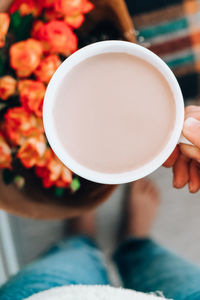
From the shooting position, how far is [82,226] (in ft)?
3.59

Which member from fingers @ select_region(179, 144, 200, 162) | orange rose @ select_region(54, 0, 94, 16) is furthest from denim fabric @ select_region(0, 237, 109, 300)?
orange rose @ select_region(54, 0, 94, 16)

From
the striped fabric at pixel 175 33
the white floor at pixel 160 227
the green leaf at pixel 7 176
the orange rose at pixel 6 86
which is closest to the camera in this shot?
the orange rose at pixel 6 86

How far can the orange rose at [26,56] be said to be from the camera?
0.50 metres

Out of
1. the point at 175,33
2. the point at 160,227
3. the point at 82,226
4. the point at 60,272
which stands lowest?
the point at 160,227

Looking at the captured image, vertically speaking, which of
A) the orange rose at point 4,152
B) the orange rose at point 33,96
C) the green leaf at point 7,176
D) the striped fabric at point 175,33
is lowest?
the striped fabric at point 175,33

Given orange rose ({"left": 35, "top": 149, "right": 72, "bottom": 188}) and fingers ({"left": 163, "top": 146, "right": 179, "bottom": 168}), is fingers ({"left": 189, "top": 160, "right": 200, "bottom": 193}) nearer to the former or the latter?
fingers ({"left": 163, "top": 146, "right": 179, "bottom": 168})

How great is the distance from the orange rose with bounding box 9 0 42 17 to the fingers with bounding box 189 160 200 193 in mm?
331

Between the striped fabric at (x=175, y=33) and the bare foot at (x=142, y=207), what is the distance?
1.04ft

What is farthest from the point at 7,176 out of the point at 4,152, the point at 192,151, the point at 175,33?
the point at 175,33

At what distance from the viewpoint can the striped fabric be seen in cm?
90

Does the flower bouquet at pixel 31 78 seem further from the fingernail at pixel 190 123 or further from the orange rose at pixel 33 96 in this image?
the fingernail at pixel 190 123

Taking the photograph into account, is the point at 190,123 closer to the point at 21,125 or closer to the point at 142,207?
the point at 21,125

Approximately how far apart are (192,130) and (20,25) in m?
0.30

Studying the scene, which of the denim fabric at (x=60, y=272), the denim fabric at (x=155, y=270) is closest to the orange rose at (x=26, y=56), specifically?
the denim fabric at (x=60, y=272)
